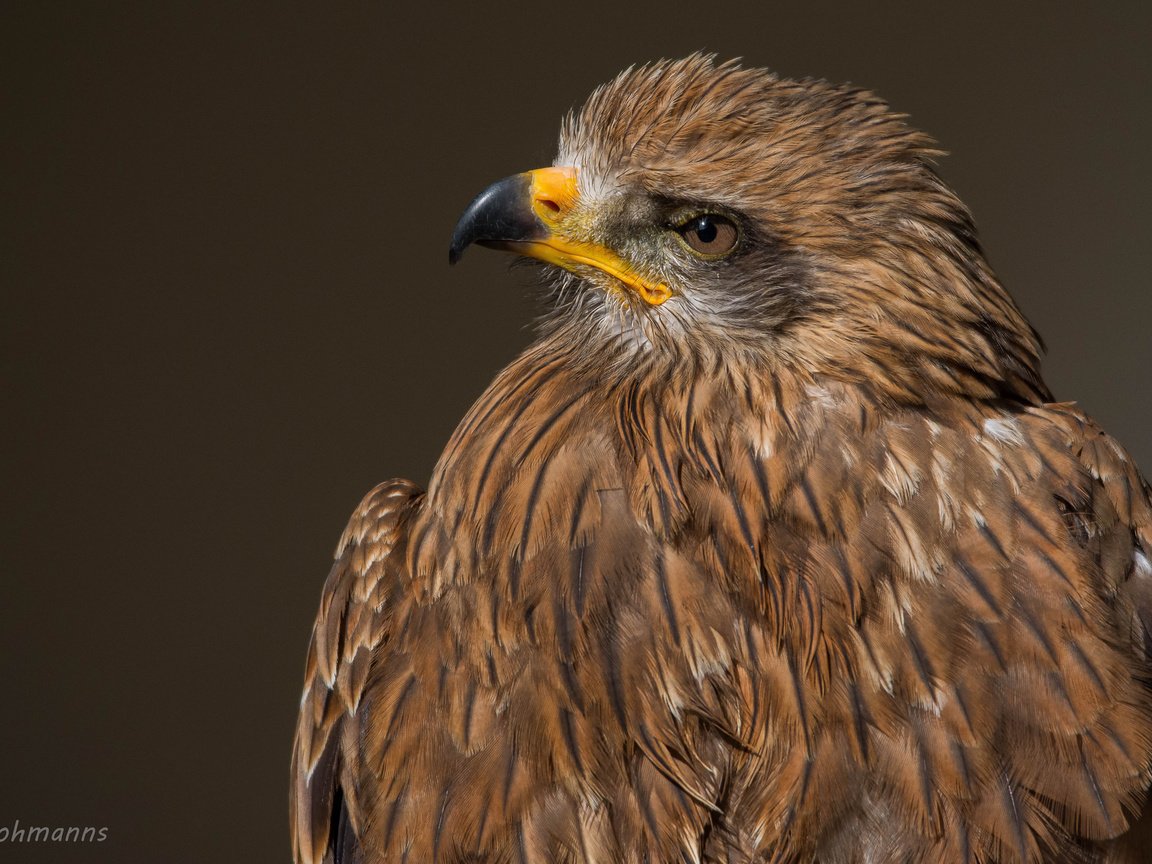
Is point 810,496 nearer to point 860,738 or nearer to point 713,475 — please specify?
point 713,475

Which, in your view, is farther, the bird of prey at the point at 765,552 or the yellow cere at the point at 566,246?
the yellow cere at the point at 566,246

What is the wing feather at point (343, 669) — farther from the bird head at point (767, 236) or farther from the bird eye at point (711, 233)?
the bird eye at point (711, 233)

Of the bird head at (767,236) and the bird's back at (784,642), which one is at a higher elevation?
the bird head at (767,236)

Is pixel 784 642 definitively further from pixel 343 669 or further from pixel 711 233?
pixel 343 669

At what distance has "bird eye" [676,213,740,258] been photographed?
138cm

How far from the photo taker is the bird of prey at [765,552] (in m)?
1.29

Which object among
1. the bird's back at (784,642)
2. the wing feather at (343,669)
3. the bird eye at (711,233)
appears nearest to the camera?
the bird's back at (784,642)

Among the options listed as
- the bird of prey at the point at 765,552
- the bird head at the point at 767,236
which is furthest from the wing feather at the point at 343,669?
the bird head at the point at 767,236

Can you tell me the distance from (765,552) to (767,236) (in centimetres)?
36

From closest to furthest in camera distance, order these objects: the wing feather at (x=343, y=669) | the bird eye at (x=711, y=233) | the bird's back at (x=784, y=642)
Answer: the bird's back at (x=784, y=642)
the bird eye at (x=711, y=233)
the wing feather at (x=343, y=669)

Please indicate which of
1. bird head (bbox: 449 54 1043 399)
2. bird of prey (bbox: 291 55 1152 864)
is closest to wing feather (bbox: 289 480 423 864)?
bird of prey (bbox: 291 55 1152 864)

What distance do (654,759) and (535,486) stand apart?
13.2 inches

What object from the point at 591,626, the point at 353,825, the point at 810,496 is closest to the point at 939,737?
the point at 810,496

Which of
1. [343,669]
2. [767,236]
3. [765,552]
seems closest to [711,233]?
[767,236]
